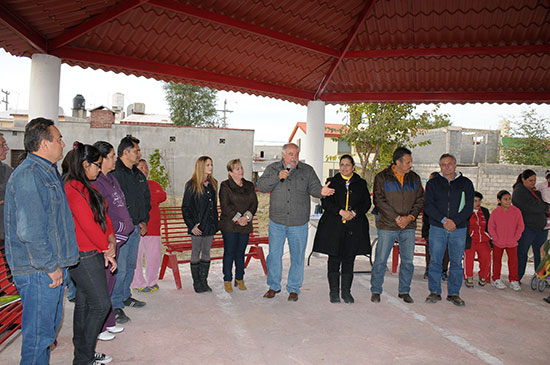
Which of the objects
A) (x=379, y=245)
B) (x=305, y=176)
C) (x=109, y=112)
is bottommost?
(x=379, y=245)

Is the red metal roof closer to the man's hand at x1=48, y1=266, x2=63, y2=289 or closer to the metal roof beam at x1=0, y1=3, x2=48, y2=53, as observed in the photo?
the metal roof beam at x1=0, y1=3, x2=48, y2=53

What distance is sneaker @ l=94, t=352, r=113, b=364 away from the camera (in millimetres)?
3451

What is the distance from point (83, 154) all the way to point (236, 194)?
261cm

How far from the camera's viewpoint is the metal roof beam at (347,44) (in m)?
6.07

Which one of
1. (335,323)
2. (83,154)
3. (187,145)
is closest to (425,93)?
(335,323)

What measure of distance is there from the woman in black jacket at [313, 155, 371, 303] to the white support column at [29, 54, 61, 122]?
364 cm

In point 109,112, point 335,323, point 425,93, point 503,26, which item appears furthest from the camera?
point 109,112

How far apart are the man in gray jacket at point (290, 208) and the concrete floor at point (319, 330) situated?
0.30 m

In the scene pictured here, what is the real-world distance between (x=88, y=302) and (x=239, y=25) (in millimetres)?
3956

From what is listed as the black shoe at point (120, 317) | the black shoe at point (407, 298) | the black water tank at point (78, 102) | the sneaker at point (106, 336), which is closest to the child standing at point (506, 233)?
the black shoe at point (407, 298)

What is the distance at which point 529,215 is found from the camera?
21.1ft

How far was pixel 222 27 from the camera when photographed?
5.82m

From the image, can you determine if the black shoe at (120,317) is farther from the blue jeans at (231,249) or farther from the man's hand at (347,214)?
the man's hand at (347,214)

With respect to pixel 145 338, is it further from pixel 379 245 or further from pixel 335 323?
pixel 379 245
